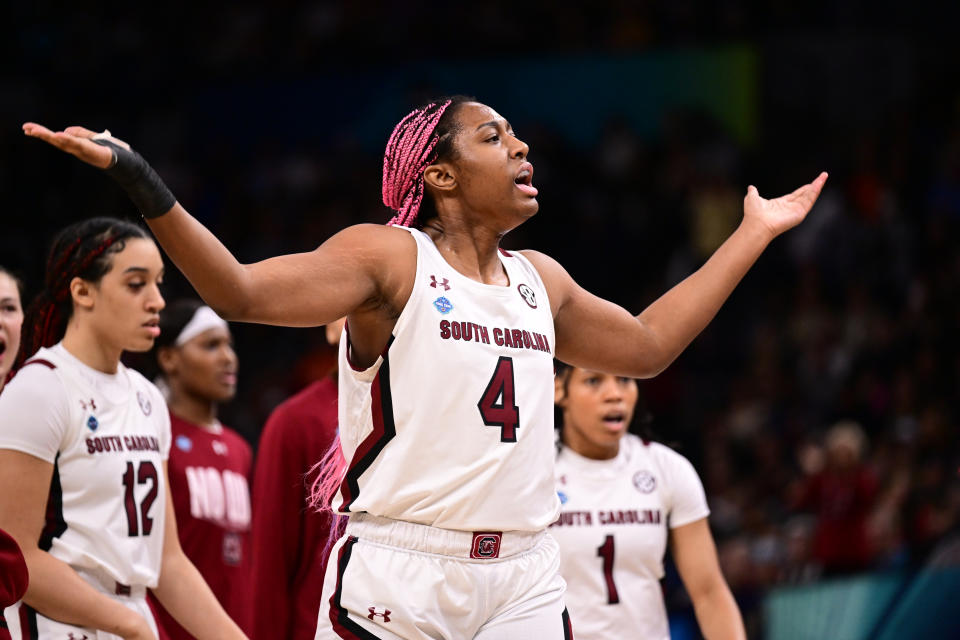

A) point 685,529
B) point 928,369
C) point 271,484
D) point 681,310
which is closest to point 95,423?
point 271,484

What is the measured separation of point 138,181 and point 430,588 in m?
1.21

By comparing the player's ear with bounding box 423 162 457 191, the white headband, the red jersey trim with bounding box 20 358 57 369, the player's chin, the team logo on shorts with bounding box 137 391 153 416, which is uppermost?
the white headband

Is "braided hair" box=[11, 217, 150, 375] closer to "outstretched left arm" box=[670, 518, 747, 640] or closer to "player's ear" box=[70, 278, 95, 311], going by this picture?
"player's ear" box=[70, 278, 95, 311]

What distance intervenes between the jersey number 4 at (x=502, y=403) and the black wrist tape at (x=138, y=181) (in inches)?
37.4

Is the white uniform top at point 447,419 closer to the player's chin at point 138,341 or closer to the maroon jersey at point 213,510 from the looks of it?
the player's chin at point 138,341

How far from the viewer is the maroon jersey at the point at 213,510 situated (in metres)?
5.70

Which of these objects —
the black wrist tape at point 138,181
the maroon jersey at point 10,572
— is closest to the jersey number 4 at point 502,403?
the black wrist tape at point 138,181

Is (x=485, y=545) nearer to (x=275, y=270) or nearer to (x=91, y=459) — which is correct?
(x=275, y=270)

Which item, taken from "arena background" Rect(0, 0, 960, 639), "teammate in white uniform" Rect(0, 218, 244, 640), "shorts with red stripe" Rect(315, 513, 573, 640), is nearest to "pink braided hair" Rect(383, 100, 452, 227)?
"shorts with red stripe" Rect(315, 513, 573, 640)

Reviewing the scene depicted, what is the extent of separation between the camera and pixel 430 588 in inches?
127

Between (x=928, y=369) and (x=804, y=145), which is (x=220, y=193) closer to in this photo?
(x=804, y=145)

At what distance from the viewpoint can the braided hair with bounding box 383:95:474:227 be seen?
3643mm

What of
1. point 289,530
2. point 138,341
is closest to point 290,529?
point 289,530

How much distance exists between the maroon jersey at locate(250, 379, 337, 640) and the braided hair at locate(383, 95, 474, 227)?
146 centimetres
